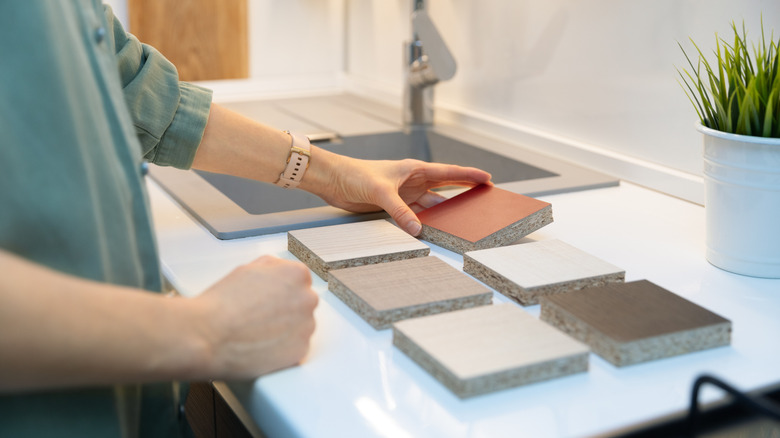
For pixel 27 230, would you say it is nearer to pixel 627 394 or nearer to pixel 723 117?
pixel 627 394

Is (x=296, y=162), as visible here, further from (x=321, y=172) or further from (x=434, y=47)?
(x=434, y=47)

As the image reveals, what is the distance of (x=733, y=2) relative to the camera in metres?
1.05

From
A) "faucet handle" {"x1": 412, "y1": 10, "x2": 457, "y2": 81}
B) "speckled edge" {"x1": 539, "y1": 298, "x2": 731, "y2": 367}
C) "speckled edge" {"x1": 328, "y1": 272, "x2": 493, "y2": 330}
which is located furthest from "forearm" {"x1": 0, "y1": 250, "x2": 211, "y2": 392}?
"faucet handle" {"x1": 412, "y1": 10, "x2": 457, "y2": 81}

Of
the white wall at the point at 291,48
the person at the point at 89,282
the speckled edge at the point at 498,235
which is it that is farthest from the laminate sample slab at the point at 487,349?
the white wall at the point at 291,48

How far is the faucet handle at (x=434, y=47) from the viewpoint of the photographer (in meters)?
1.46

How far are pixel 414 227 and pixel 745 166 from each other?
1.25 feet

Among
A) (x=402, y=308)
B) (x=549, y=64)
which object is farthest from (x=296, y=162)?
(x=549, y=64)

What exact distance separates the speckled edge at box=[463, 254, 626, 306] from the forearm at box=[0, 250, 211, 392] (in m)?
0.32

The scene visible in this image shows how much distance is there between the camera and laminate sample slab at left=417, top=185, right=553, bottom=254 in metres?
0.91

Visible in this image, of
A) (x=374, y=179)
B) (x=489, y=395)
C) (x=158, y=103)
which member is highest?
(x=158, y=103)

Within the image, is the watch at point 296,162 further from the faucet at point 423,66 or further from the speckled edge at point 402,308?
the faucet at point 423,66

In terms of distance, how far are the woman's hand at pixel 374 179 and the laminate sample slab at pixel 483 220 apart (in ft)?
0.16

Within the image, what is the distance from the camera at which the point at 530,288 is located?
0.75 meters

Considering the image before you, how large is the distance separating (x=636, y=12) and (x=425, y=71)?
460mm
